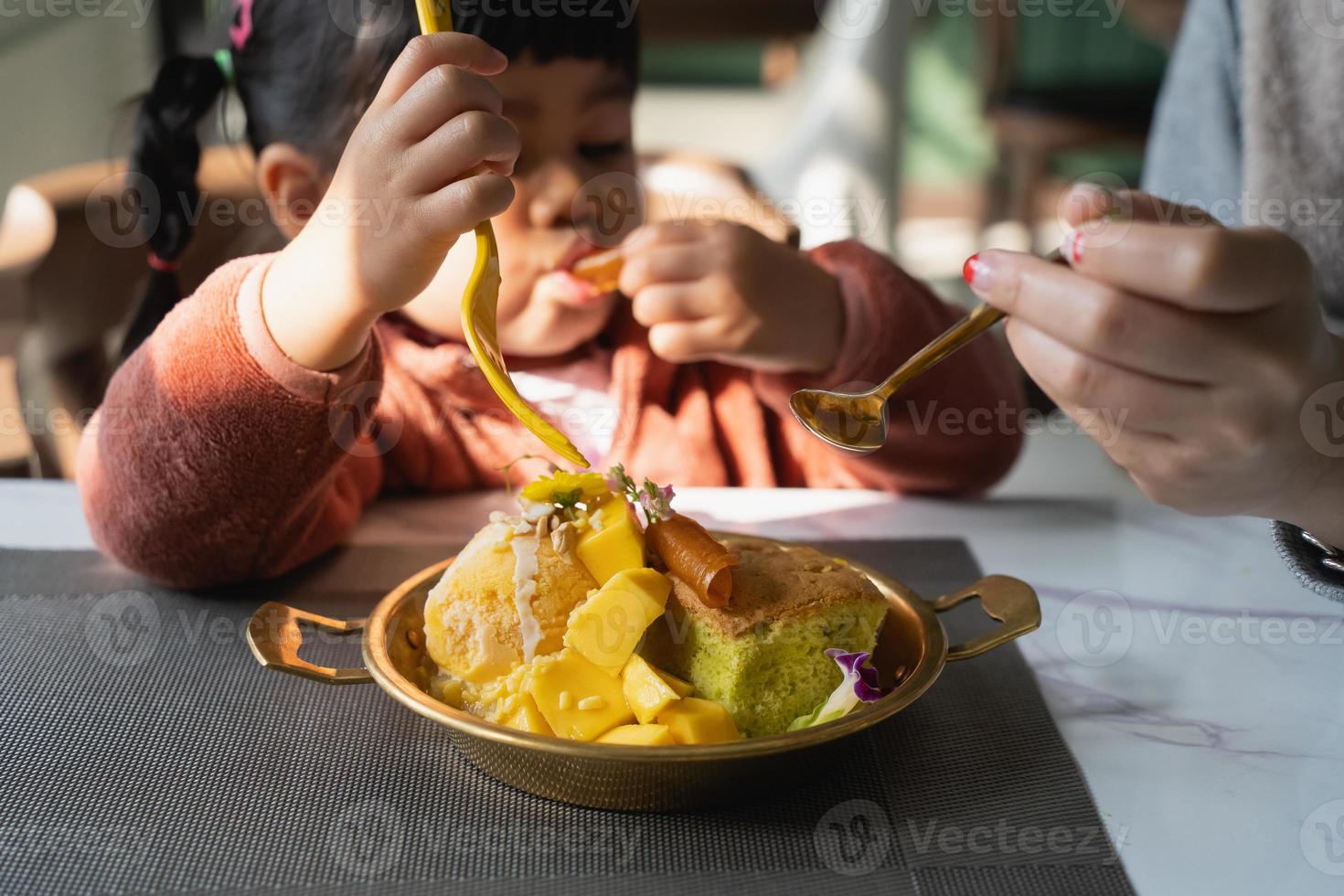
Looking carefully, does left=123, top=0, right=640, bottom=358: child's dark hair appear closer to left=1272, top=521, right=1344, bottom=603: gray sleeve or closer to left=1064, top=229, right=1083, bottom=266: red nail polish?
left=1064, top=229, right=1083, bottom=266: red nail polish

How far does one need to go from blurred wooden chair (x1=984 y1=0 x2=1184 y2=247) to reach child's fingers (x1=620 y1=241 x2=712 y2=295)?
1.71m

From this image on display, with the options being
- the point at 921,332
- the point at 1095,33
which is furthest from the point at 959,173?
the point at 921,332

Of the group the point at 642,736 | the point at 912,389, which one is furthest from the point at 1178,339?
the point at 912,389

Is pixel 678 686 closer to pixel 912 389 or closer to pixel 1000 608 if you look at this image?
pixel 1000 608

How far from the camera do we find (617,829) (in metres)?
0.49

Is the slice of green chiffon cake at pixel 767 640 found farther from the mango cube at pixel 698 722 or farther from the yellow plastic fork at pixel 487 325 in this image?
the yellow plastic fork at pixel 487 325

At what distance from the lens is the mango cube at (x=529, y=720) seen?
504 millimetres

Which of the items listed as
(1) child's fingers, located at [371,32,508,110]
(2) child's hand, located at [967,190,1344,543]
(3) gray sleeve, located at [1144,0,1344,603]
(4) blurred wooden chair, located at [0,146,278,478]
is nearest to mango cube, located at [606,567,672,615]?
(2) child's hand, located at [967,190,1344,543]

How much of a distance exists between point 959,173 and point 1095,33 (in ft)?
2.37

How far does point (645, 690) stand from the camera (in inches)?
19.9

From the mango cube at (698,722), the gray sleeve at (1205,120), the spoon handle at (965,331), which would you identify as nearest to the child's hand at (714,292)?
the spoon handle at (965,331)

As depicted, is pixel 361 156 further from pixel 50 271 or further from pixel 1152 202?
pixel 50 271

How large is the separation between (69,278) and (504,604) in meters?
0.87

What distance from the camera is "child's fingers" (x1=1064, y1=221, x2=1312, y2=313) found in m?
0.47
